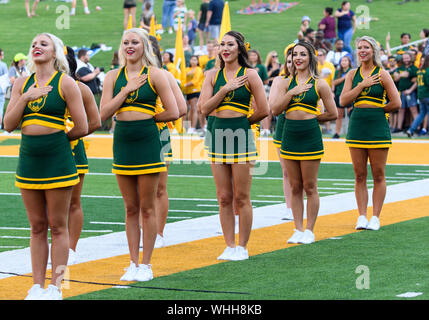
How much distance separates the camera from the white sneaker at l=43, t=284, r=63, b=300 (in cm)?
637

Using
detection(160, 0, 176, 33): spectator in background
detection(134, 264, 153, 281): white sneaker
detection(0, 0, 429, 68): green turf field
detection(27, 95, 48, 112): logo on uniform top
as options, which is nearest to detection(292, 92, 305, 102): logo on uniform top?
detection(134, 264, 153, 281): white sneaker

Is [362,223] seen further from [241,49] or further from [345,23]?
[345,23]

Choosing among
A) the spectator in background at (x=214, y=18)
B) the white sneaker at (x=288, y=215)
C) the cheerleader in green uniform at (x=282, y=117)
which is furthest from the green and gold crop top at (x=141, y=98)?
the spectator in background at (x=214, y=18)

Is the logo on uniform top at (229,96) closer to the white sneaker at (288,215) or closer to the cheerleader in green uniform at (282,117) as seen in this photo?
the cheerleader in green uniform at (282,117)

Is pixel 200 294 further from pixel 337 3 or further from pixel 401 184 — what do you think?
pixel 337 3

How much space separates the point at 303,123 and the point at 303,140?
172 millimetres

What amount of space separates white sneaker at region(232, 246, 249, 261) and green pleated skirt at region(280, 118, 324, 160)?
135 centimetres

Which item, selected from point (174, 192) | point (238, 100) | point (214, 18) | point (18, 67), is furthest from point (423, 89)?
point (238, 100)

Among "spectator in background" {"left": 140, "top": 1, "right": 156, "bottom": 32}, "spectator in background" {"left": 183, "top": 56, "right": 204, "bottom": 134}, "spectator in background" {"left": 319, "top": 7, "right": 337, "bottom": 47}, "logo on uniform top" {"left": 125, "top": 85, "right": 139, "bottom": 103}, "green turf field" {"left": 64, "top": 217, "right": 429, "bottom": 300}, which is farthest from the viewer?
"spectator in background" {"left": 319, "top": 7, "right": 337, "bottom": 47}

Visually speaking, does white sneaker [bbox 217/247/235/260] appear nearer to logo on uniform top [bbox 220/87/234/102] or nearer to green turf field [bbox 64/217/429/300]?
green turf field [bbox 64/217/429/300]

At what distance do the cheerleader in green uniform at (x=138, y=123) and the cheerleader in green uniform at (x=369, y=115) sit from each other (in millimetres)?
3172

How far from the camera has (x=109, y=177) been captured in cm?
1476
